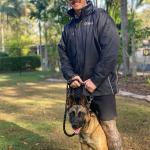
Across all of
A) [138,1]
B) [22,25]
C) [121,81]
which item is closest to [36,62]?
[138,1]

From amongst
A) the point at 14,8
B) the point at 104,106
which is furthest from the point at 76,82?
the point at 14,8

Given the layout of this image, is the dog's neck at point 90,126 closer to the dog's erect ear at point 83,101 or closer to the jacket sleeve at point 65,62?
the dog's erect ear at point 83,101

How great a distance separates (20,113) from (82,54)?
554 centimetres

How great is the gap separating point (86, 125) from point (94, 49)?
0.77 meters

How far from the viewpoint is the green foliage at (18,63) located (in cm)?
3083

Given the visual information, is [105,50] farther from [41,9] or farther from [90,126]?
[41,9]

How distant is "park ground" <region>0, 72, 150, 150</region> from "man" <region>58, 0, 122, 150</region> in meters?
2.02

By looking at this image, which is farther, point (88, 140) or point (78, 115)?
point (88, 140)

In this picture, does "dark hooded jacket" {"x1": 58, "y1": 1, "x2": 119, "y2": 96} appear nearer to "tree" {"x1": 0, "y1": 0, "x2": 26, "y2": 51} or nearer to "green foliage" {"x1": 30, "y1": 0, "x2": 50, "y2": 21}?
"green foliage" {"x1": 30, "y1": 0, "x2": 50, "y2": 21}

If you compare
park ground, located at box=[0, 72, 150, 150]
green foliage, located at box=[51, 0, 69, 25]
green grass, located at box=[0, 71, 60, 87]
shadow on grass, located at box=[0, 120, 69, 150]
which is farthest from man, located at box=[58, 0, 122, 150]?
green foliage, located at box=[51, 0, 69, 25]

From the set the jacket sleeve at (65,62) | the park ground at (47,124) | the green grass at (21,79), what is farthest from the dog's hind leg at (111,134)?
the green grass at (21,79)

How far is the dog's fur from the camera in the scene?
4.47 metres

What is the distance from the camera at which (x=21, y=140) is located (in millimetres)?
7227

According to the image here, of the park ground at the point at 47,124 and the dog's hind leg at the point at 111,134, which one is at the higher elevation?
the dog's hind leg at the point at 111,134
